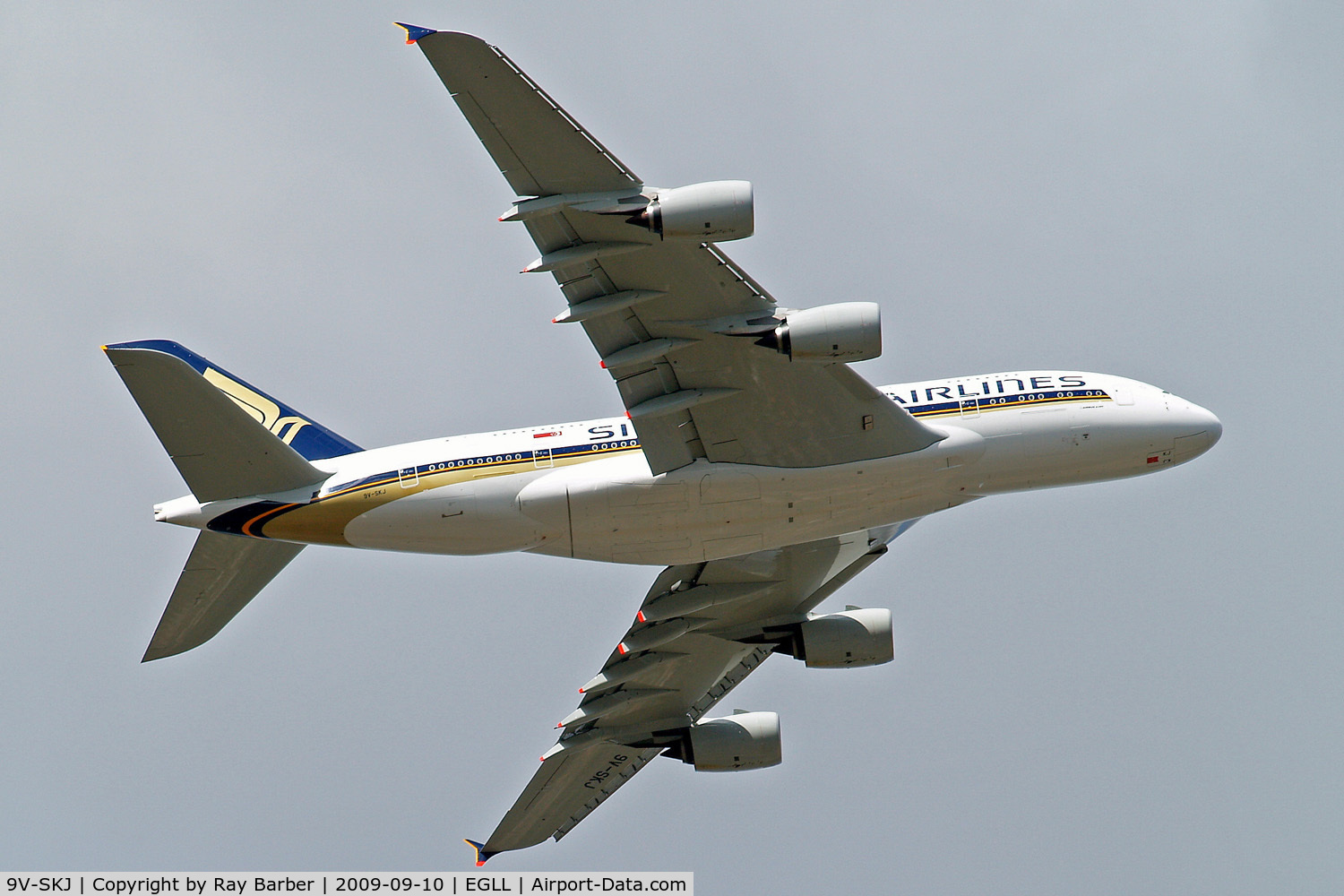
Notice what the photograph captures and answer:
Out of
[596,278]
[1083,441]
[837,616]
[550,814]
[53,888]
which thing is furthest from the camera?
[550,814]

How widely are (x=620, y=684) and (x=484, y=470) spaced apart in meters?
9.41

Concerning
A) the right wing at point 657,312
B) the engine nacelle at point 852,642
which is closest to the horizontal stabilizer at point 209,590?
the right wing at point 657,312

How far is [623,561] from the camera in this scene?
28.7 m

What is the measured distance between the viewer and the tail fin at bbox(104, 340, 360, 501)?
24.4 m

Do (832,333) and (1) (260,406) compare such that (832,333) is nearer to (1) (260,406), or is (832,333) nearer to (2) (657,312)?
(2) (657,312)

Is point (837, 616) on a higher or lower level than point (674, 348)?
lower

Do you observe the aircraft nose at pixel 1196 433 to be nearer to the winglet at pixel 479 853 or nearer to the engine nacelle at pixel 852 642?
the engine nacelle at pixel 852 642

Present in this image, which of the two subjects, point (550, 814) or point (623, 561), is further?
point (550, 814)

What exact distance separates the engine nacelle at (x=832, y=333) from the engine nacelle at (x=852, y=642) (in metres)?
9.46

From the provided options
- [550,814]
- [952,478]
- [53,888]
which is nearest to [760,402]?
[952,478]

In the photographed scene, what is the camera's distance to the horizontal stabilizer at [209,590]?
28.5 metres

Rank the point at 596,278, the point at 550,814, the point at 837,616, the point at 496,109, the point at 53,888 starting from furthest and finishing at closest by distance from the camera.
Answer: the point at 550,814 < the point at 837,616 < the point at 53,888 < the point at 596,278 < the point at 496,109

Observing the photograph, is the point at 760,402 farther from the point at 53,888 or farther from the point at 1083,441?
the point at 53,888

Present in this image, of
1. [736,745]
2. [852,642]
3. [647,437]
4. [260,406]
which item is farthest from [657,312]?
[736,745]
